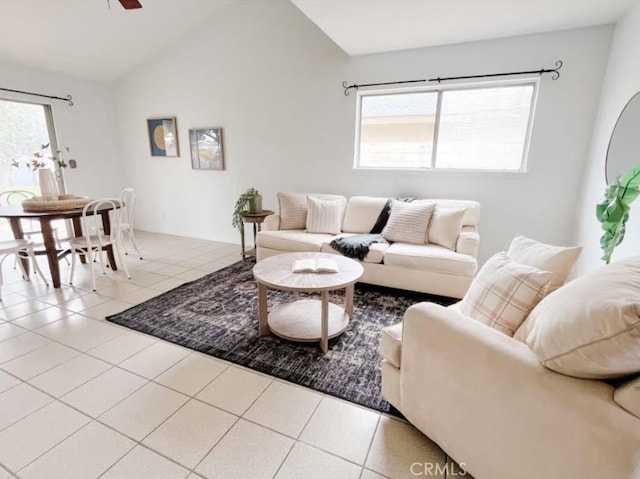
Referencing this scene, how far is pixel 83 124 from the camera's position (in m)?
4.70

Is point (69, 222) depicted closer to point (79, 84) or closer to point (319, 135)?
point (79, 84)

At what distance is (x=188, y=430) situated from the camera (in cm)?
143

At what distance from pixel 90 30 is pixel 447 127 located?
4.36m

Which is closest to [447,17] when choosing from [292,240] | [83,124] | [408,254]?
[408,254]

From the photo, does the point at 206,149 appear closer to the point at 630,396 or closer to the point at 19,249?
the point at 19,249

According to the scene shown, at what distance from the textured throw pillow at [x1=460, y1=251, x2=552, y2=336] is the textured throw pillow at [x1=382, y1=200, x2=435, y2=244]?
158cm

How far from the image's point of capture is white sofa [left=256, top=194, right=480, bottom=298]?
2.62m

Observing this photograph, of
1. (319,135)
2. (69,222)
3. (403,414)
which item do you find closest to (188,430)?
(403,414)

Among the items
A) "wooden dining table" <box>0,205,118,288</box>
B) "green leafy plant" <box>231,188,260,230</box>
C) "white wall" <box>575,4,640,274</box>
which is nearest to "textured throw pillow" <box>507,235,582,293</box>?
"white wall" <box>575,4,640,274</box>

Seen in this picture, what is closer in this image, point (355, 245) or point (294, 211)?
point (355, 245)

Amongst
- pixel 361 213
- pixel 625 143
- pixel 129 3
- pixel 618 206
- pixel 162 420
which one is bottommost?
pixel 162 420

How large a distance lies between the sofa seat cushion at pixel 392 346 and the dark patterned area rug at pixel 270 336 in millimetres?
338

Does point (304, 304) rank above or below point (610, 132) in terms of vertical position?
below

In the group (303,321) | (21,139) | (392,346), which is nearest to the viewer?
(392,346)
